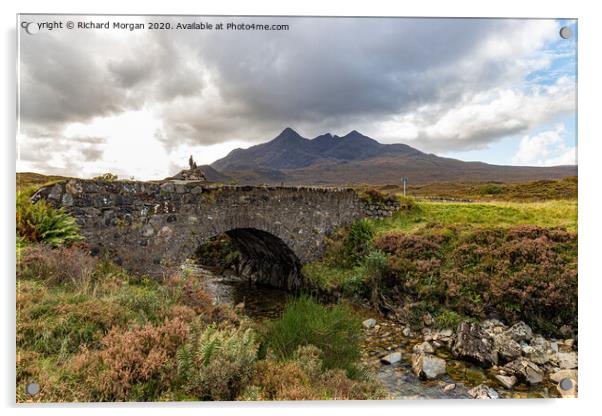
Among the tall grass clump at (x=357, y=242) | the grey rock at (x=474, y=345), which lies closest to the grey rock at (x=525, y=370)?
the grey rock at (x=474, y=345)

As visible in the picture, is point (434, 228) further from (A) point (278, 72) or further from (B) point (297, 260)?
(A) point (278, 72)

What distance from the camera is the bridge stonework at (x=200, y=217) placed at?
829cm

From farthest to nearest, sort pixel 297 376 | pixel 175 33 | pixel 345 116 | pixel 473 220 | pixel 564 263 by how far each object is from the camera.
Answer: pixel 473 220, pixel 564 263, pixel 345 116, pixel 175 33, pixel 297 376

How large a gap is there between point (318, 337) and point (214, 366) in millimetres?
2620

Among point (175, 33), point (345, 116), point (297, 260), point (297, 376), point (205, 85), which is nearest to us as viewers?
point (297, 376)

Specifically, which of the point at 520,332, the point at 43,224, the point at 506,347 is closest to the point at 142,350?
the point at 43,224

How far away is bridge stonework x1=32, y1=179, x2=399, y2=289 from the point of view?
→ 326 inches

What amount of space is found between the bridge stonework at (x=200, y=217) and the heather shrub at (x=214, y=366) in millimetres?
4573

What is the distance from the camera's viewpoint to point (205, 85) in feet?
24.2

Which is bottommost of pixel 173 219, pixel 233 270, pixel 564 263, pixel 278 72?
pixel 233 270

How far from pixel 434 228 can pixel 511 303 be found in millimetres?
4729

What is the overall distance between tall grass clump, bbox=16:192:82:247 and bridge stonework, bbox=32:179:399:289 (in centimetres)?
31

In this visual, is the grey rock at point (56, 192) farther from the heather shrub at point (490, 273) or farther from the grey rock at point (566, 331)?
the grey rock at point (566, 331)
